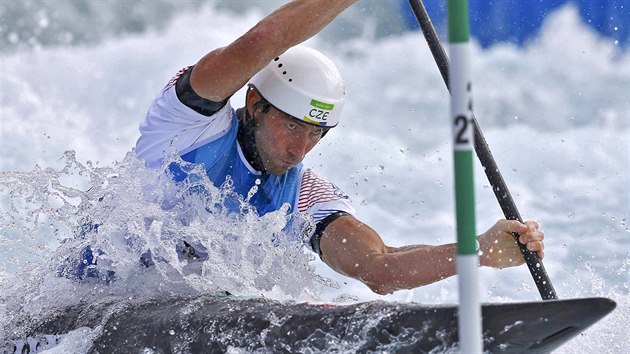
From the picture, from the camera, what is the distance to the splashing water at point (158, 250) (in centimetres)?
313

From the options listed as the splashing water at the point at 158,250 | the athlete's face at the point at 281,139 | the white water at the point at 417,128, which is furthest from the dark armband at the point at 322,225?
the white water at the point at 417,128

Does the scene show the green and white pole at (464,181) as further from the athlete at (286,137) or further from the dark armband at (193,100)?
the dark armband at (193,100)

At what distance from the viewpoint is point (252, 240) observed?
3221 millimetres

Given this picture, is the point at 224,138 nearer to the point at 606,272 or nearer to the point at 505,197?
the point at 505,197

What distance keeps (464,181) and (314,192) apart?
6.18ft

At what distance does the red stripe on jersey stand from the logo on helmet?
257mm

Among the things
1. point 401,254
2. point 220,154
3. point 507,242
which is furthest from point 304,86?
point 507,242

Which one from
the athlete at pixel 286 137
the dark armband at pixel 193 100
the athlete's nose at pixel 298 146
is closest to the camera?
the athlete at pixel 286 137

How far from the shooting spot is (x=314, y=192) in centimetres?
352

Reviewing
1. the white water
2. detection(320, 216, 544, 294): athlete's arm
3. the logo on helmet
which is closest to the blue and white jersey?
detection(320, 216, 544, 294): athlete's arm

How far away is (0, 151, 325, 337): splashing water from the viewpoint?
10.3 ft

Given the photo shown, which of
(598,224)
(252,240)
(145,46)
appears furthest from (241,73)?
(145,46)

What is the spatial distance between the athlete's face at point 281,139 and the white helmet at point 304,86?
33mm

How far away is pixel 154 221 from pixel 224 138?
1.48 feet
